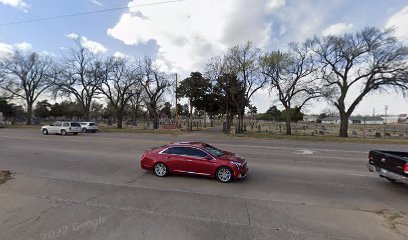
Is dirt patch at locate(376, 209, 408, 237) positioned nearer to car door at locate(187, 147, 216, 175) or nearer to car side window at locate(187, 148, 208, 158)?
car door at locate(187, 147, 216, 175)

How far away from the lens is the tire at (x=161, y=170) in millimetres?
9328

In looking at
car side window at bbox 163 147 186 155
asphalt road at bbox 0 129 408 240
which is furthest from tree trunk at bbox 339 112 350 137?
car side window at bbox 163 147 186 155

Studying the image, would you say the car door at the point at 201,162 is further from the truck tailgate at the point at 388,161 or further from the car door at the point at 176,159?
the truck tailgate at the point at 388,161

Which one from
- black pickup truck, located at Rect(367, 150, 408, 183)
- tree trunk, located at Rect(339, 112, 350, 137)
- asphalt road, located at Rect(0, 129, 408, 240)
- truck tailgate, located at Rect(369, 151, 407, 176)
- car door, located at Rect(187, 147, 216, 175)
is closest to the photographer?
asphalt road, located at Rect(0, 129, 408, 240)

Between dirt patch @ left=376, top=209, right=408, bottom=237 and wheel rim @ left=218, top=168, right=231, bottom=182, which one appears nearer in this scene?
dirt patch @ left=376, top=209, right=408, bottom=237

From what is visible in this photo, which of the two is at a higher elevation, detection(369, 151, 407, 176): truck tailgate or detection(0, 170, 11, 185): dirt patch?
detection(369, 151, 407, 176): truck tailgate

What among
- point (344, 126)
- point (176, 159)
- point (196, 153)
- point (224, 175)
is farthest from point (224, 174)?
point (344, 126)

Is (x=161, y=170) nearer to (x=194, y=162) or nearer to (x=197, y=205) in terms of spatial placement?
(x=194, y=162)

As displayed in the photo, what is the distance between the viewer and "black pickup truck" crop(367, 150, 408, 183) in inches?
287

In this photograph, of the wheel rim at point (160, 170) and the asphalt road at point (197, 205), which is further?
the wheel rim at point (160, 170)

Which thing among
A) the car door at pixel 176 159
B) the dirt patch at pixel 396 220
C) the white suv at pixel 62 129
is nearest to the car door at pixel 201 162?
the car door at pixel 176 159

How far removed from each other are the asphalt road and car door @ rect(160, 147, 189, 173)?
344mm

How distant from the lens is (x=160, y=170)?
30.8ft

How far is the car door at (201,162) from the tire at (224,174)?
215mm
